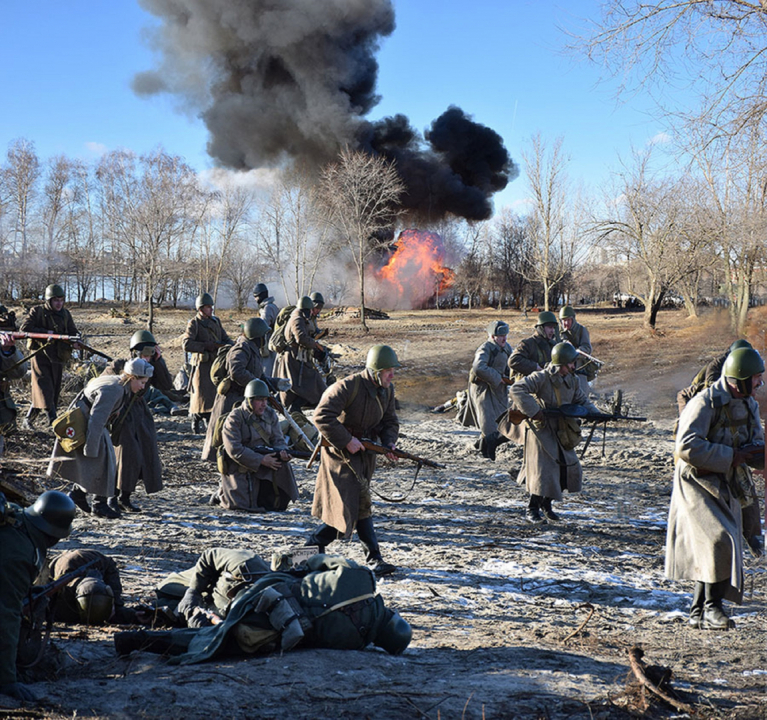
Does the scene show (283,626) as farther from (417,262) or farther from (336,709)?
(417,262)

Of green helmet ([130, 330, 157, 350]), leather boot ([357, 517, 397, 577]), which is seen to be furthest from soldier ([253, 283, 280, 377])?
leather boot ([357, 517, 397, 577])

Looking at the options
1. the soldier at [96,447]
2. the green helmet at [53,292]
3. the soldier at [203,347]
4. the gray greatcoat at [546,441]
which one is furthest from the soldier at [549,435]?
the green helmet at [53,292]

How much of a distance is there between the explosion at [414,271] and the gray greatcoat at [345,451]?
4831 centimetres

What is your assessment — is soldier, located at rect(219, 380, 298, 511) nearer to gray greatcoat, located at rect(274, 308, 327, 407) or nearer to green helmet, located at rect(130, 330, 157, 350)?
green helmet, located at rect(130, 330, 157, 350)

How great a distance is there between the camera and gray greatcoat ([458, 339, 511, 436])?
10.8 metres

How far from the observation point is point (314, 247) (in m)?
50.5

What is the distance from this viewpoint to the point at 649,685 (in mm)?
3646

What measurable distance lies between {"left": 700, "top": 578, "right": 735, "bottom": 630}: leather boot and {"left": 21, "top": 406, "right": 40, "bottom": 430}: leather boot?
31.5 ft

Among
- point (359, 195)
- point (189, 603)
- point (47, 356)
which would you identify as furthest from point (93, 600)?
point (359, 195)

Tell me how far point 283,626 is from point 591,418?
15.8 ft

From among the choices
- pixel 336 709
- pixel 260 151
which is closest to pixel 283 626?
pixel 336 709

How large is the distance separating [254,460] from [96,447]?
1.46 meters

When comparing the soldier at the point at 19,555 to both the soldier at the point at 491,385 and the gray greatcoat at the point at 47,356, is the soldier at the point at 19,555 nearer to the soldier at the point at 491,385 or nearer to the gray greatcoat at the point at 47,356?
the soldier at the point at 491,385

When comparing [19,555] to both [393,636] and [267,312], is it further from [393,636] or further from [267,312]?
[267,312]
